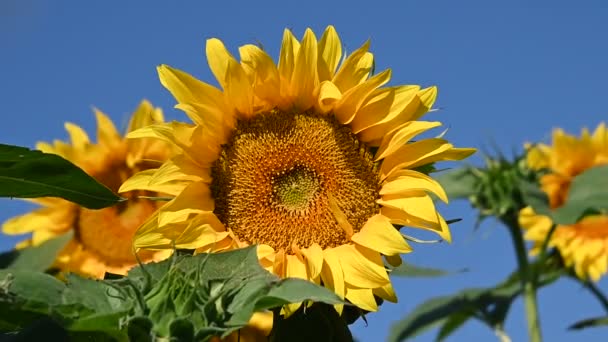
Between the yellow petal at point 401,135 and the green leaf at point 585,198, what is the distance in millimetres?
1078

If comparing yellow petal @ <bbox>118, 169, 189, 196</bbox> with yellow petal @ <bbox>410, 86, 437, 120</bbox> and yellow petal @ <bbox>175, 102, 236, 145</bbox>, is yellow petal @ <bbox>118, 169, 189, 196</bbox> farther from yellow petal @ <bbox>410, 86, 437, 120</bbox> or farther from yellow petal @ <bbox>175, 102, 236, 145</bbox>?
yellow petal @ <bbox>410, 86, 437, 120</bbox>

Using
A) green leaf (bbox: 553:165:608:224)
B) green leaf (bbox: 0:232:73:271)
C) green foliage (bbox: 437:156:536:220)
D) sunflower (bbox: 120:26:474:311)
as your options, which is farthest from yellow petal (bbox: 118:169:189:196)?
green foliage (bbox: 437:156:536:220)

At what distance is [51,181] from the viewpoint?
1828 mm

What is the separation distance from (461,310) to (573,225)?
975 mm

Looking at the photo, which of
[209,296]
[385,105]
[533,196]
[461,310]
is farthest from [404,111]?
[461,310]

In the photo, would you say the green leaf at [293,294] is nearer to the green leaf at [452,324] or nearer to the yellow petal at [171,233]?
the yellow petal at [171,233]

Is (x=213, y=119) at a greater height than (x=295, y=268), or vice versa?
(x=213, y=119)

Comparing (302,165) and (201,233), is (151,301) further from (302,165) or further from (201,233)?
(302,165)

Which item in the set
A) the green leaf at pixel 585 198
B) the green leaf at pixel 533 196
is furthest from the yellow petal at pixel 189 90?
the green leaf at pixel 533 196

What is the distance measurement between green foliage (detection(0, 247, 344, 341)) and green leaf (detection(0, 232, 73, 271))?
5.18ft

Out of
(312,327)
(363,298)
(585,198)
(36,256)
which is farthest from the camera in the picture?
(585,198)

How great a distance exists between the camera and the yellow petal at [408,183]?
224cm

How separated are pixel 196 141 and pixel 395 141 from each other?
1.25ft

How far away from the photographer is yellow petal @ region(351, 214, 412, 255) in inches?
84.6
